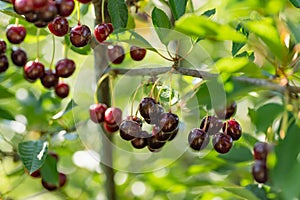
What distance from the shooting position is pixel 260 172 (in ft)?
5.09

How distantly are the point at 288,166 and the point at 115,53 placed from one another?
2.01 feet

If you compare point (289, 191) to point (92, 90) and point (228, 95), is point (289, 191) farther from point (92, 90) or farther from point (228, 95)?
point (92, 90)

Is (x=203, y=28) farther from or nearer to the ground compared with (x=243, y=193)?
farther from the ground

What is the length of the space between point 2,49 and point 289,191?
84 centimetres

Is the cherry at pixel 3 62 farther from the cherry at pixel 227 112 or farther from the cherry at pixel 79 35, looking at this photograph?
the cherry at pixel 227 112

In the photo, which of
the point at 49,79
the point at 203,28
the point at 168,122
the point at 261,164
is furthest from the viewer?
the point at 49,79

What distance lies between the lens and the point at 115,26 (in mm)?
1455

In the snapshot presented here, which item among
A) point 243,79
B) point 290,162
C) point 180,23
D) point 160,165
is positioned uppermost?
point 180,23

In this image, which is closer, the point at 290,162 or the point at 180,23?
the point at 180,23

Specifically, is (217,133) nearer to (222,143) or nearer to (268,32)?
(222,143)

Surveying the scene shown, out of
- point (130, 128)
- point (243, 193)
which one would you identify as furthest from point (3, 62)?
point (243, 193)

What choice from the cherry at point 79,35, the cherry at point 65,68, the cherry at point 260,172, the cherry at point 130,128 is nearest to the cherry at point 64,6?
the cherry at point 79,35

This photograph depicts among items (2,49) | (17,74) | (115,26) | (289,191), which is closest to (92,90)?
(17,74)

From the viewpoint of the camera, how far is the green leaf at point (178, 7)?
4.57ft
